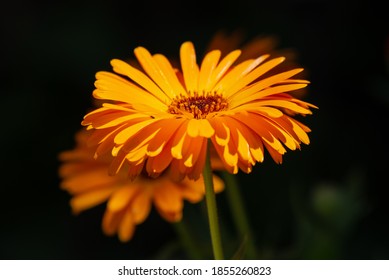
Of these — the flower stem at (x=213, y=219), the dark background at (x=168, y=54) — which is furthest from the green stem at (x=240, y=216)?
the dark background at (x=168, y=54)

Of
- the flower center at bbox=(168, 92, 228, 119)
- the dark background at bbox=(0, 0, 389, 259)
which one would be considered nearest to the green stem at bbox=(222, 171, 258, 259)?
the flower center at bbox=(168, 92, 228, 119)

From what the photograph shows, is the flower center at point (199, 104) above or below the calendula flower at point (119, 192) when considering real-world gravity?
above

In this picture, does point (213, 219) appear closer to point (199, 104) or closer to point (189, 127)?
point (189, 127)

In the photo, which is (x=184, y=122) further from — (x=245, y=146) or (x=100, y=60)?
(x=100, y=60)

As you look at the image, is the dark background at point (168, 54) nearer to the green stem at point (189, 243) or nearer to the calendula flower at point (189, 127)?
the green stem at point (189, 243)

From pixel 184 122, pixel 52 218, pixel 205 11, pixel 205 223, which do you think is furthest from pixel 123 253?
pixel 184 122
